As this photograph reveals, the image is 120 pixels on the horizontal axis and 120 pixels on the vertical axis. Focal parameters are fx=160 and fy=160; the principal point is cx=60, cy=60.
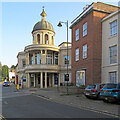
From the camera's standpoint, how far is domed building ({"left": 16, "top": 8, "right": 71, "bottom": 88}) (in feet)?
108

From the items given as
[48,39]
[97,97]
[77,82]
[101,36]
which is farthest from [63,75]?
[97,97]

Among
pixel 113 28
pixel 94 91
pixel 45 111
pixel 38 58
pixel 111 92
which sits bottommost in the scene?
pixel 45 111

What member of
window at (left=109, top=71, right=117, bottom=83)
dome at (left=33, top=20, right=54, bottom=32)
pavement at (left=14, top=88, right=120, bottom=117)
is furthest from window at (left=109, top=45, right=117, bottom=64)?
dome at (left=33, top=20, right=54, bottom=32)

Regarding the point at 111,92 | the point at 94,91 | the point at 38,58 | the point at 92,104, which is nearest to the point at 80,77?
the point at 94,91

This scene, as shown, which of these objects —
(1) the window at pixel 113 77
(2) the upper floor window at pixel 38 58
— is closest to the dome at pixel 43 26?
(2) the upper floor window at pixel 38 58

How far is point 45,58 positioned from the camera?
107 ft

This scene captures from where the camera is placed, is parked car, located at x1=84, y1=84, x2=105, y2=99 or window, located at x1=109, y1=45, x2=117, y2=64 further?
window, located at x1=109, y1=45, x2=117, y2=64

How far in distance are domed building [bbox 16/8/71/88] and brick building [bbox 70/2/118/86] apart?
38.5 feet

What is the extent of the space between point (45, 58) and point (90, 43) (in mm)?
15022

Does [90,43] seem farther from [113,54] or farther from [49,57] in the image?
[49,57]

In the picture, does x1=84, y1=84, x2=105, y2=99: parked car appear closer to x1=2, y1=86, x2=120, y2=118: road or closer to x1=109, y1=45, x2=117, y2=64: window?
x1=2, y1=86, x2=120, y2=118: road

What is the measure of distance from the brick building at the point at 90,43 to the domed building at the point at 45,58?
11731mm

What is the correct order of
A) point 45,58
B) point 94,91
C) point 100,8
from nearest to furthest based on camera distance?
point 94,91 → point 100,8 → point 45,58

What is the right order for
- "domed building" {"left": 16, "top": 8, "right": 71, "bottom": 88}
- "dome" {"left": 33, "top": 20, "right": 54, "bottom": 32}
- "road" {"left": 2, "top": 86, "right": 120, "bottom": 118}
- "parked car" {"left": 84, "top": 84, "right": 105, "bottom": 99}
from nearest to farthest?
1. "road" {"left": 2, "top": 86, "right": 120, "bottom": 118}
2. "parked car" {"left": 84, "top": 84, "right": 105, "bottom": 99}
3. "domed building" {"left": 16, "top": 8, "right": 71, "bottom": 88}
4. "dome" {"left": 33, "top": 20, "right": 54, "bottom": 32}
